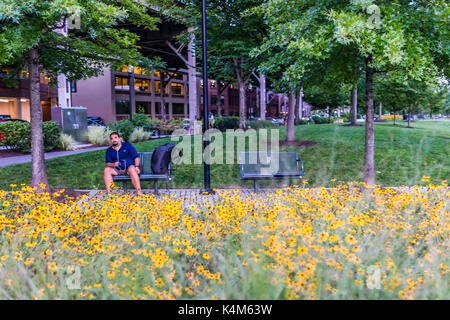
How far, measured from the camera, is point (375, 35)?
6453 millimetres

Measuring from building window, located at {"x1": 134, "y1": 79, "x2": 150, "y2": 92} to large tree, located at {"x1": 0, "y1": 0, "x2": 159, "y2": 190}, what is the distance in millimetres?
48453

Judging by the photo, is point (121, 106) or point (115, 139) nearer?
point (115, 139)

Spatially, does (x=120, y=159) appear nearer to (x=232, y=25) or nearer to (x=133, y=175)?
(x=133, y=175)

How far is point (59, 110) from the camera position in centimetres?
2047

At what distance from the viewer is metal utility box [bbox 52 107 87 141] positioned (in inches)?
792

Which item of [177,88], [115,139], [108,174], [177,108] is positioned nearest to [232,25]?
[115,139]

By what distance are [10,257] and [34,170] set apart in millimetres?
5228

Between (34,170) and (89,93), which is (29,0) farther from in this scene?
(89,93)

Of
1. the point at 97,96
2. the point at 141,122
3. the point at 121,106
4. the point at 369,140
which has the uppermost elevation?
the point at 97,96

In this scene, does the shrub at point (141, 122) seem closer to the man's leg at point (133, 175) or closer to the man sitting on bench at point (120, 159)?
the man sitting on bench at point (120, 159)

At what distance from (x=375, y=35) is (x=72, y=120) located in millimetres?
17806

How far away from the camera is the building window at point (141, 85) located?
56969 mm

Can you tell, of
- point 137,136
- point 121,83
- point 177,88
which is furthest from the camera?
point 177,88
